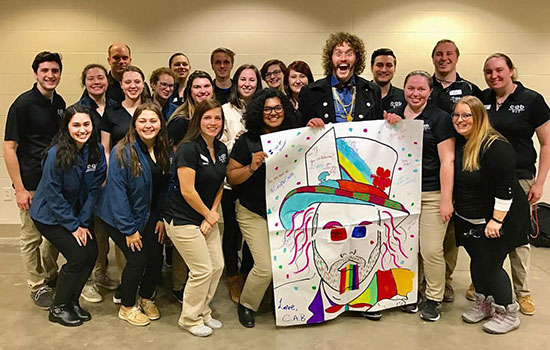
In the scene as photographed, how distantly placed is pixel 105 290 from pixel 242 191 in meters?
1.43

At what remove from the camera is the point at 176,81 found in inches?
154

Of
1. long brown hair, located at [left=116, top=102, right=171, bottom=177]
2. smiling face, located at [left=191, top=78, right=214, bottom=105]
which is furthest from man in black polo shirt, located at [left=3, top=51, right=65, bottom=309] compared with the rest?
smiling face, located at [left=191, top=78, right=214, bottom=105]

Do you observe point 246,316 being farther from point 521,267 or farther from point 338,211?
point 521,267

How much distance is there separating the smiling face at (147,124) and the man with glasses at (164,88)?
65 centimetres

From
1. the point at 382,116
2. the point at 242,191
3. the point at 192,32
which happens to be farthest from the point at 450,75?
the point at 192,32

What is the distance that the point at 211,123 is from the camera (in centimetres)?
288

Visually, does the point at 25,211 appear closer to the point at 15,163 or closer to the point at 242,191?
the point at 15,163

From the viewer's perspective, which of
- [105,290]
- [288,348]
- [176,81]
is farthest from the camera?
[176,81]

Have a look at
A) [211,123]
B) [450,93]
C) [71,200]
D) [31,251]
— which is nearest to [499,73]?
[450,93]

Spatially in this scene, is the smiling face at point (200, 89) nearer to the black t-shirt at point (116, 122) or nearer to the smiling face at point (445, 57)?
the black t-shirt at point (116, 122)

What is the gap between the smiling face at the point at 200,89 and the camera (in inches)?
127

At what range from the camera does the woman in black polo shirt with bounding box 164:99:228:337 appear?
2.85 meters

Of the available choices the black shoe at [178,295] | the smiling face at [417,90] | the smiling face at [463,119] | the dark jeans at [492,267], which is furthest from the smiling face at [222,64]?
the dark jeans at [492,267]

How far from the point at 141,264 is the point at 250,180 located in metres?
0.88
